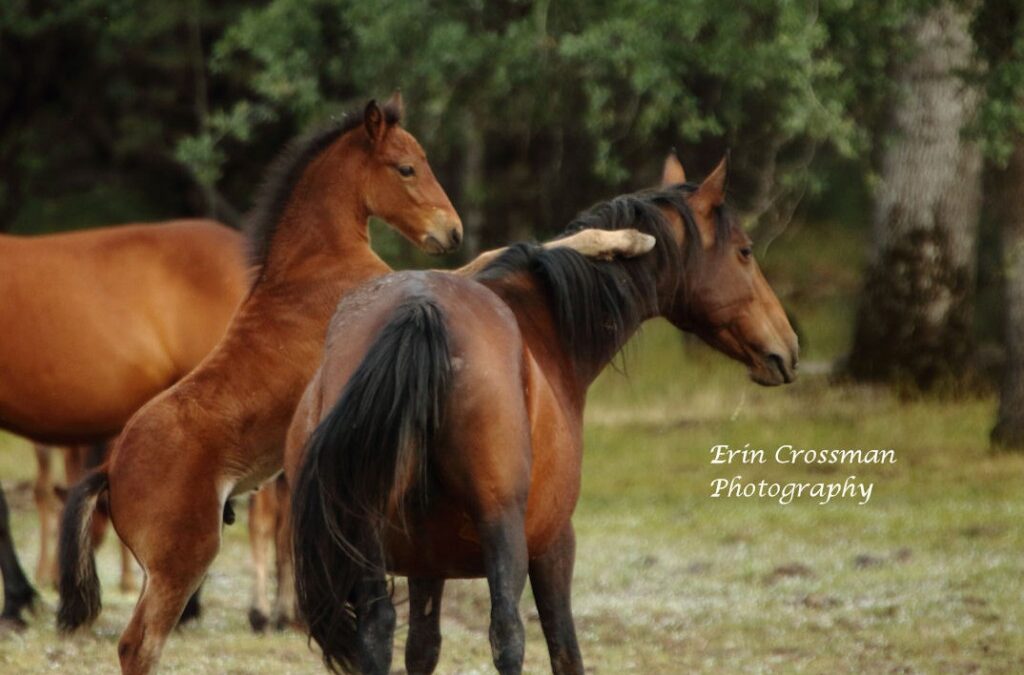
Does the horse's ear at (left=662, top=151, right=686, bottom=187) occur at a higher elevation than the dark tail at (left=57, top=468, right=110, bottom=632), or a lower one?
higher

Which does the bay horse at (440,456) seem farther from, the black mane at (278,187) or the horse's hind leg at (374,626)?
the black mane at (278,187)

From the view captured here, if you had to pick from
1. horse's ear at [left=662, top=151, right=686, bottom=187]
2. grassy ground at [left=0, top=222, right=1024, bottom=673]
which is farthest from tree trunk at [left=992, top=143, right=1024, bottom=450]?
horse's ear at [left=662, top=151, right=686, bottom=187]

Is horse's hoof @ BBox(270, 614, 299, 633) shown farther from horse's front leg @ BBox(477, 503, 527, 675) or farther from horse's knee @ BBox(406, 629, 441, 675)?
horse's front leg @ BBox(477, 503, 527, 675)

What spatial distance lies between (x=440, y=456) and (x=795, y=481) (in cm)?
797

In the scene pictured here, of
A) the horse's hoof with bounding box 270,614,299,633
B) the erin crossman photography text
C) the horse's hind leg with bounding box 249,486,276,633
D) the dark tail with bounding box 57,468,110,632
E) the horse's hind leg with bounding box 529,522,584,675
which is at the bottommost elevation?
the erin crossman photography text

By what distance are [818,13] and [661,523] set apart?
11.3 ft

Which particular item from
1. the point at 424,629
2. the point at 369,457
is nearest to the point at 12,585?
the point at 424,629

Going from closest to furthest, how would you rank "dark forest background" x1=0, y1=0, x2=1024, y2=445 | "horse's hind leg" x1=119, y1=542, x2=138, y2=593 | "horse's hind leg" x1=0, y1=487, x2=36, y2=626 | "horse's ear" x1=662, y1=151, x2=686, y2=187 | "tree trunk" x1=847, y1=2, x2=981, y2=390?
"horse's ear" x1=662, y1=151, x2=686, y2=187
"horse's hind leg" x1=0, y1=487, x2=36, y2=626
"horse's hind leg" x1=119, y1=542, x2=138, y2=593
"dark forest background" x1=0, y1=0, x2=1024, y2=445
"tree trunk" x1=847, y1=2, x2=981, y2=390

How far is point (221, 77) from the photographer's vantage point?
66.8 feet

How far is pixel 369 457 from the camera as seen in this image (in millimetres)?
4387

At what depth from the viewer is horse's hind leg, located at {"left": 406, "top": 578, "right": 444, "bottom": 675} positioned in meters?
5.11

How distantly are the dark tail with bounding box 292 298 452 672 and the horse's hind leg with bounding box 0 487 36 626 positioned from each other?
165 inches

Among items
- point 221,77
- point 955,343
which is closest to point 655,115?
point 955,343

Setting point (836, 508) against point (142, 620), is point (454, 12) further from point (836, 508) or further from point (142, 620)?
point (142, 620)
